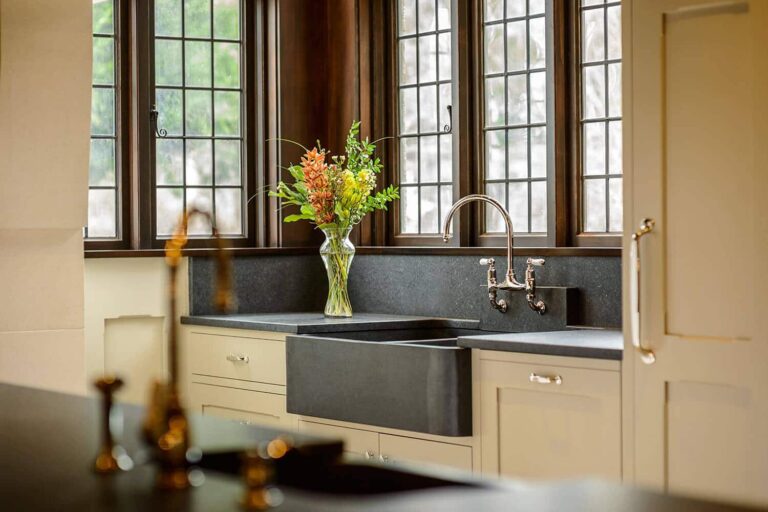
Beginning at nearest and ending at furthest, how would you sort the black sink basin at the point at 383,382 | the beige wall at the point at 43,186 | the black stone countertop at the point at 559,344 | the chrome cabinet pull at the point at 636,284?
the chrome cabinet pull at the point at 636,284 < the black stone countertop at the point at 559,344 < the beige wall at the point at 43,186 < the black sink basin at the point at 383,382

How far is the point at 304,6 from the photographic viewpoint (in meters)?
5.27

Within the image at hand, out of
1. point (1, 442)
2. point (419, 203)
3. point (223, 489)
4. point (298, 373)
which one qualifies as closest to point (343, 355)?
point (298, 373)

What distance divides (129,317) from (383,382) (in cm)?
144

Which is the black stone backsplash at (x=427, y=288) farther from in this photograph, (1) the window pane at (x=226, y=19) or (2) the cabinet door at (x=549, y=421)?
(1) the window pane at (x=226, y=19)

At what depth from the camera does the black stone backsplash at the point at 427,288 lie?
4.19 meters

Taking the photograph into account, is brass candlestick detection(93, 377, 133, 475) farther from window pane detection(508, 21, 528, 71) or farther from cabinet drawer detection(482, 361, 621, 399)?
window pane detection(508, 21, 528, 71)

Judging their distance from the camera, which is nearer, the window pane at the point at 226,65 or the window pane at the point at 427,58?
the window pane at the point at 427,58

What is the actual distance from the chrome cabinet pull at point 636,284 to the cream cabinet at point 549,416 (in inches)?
3.9

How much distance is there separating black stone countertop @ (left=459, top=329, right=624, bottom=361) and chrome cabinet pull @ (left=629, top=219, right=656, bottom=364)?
3.0 inches

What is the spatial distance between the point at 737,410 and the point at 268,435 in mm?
1708

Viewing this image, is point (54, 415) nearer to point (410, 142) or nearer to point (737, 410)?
point (737, 410)

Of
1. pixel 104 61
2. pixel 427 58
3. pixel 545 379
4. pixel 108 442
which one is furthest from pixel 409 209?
pixel 108 442

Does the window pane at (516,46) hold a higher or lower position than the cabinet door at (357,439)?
higher

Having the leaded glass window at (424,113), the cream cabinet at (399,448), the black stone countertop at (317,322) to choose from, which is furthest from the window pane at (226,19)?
the cream cabinet at (399,448)
